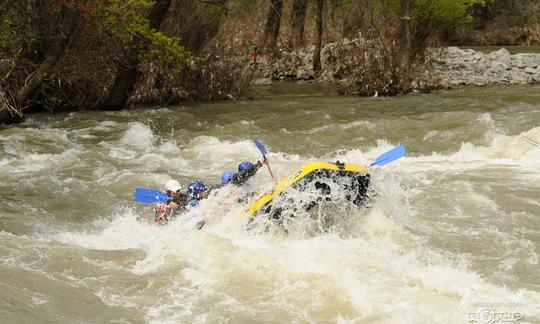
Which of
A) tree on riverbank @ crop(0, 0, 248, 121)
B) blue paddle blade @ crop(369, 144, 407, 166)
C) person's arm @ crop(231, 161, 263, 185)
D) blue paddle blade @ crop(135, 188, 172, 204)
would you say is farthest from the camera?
tree on riverbank @ crop(0, 0, 248, 121)

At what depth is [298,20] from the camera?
27625mm

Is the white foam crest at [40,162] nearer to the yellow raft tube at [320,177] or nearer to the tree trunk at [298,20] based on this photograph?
the yellow raft tube at [320,177]

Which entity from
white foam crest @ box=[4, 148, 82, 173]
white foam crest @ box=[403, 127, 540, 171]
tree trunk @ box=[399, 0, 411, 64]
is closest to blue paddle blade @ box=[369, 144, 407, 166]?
white foam crest @ box=[403, 127, 540, 171]

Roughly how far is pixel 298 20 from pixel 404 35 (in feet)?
30.8

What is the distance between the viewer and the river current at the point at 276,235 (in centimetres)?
566

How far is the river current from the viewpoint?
5.66 metres

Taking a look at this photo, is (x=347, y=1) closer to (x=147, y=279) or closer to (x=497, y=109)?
(x=497, y=109)

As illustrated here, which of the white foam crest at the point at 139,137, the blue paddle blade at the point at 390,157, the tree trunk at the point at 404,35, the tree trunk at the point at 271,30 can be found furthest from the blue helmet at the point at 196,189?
the tree trunk at the point at 271,30

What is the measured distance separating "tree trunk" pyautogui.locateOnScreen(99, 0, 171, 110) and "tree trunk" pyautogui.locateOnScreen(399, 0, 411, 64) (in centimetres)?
599

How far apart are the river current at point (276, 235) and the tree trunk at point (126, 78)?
325 centimetres

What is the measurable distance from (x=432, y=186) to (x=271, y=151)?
3.63m

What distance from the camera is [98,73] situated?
16516mm

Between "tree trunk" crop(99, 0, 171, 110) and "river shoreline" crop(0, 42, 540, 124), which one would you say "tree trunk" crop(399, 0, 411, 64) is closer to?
"river shoreline" crop(0, 42, 540, 124)

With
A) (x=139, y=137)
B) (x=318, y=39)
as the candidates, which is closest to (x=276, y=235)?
(x=139, y=137)
